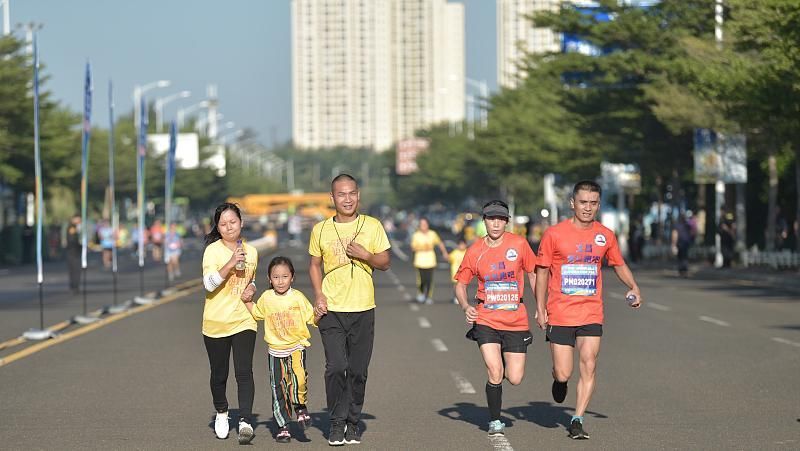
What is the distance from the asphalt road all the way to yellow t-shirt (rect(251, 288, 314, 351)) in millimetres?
717

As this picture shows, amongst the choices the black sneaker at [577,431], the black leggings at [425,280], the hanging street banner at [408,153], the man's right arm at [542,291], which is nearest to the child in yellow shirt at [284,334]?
the man's right arm at [542,291]

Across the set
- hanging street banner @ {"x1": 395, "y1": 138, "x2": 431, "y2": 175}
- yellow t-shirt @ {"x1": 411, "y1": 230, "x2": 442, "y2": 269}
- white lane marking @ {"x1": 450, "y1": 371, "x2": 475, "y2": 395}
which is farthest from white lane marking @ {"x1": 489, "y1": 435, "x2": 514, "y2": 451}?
hanging street banner @ {"x1": 395, "y1": 138, "x2": 431, "y2": 175}

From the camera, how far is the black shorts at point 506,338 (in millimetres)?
10617

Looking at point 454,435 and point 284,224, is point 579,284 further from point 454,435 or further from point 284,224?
point 284,224

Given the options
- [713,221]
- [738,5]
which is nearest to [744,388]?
[738,5]

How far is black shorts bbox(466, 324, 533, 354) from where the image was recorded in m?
10.6

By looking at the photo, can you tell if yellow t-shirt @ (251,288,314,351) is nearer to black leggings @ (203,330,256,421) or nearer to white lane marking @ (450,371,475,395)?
black leggings @ (203,330,256,421)

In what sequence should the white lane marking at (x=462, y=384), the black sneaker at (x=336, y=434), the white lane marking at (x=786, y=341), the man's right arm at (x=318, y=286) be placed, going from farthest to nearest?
1. the white lane marking at (x=786, y=341)
2. the white lane marking at (x=462, y=384)
3. the black sneaker at (x=336, y=434)
4. the man's right arm at (x=318, y=286)

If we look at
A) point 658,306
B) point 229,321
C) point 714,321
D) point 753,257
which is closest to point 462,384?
point 229,321

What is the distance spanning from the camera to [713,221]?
2271 inches

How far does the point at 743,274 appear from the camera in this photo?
4012 centimetres

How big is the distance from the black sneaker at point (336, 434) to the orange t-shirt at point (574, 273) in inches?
65.1

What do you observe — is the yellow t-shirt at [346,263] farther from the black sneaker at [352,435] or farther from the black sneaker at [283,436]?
the black sneaker at [283,436]

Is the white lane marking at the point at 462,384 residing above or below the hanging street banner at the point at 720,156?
below
